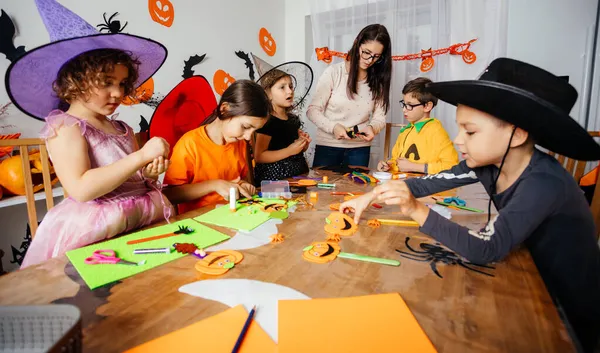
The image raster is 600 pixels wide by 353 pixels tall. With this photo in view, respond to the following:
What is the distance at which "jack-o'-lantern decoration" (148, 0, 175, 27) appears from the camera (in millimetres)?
1994

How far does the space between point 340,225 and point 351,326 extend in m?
0.36

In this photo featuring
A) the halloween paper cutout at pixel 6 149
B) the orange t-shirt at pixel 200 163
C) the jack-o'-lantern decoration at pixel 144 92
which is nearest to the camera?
the orange t-shirt at pixel 200 163

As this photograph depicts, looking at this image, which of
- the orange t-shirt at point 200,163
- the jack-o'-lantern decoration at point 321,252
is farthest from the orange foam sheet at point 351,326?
the orange t-shirt at point 200,163

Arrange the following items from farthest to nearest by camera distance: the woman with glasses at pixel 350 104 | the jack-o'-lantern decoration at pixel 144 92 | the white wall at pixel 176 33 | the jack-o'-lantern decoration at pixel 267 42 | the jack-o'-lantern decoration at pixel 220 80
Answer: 1. the jack-o'-lantern decoration at pixel 267 42
2. the jack-o'-lantern decoration at pixel 220 80
3. the jack-o'-lantern decoration at pixel 144 92
4. the woman with glasses at pixel 350 104
5. the white wall at pixel 176 33

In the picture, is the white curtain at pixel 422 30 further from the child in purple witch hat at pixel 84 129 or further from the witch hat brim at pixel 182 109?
the child in purple witch hat at pixel 84 129

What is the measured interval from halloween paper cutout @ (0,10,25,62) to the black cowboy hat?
5.97 feet

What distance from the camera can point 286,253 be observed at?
24.7 inches

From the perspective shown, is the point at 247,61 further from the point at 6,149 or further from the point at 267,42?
the point at 6,149

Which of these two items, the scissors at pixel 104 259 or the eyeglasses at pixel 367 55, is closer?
the scissors at pixel 104 259

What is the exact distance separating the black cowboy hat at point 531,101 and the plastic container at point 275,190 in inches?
23.3

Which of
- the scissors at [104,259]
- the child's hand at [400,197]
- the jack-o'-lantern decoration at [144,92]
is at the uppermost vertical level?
the jack-o'-lantern decoration at [144,92]

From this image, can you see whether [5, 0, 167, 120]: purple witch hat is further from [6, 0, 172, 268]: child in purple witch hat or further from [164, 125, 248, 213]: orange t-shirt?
[164, 125, 248, 213]: orange t-shirt

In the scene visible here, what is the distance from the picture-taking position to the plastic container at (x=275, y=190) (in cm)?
104

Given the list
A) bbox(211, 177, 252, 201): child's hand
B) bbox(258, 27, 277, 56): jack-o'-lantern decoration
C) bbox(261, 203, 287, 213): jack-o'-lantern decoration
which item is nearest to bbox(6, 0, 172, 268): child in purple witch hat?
bbox(211, 177, 252, 201): child's hand
